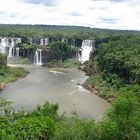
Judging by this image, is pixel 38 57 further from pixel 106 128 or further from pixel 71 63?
pixel 106 128

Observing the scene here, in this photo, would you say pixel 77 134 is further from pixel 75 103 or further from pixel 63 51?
pixel 63 51

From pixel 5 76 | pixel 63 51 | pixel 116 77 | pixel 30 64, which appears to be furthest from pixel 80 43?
pixel 116 77

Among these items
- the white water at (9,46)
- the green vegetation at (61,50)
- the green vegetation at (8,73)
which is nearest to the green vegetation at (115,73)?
the green vegetation at (8,73)

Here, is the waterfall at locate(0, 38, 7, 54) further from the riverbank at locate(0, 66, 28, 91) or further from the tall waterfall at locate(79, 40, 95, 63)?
the riverbank at locate(0, 66, 28, 91)

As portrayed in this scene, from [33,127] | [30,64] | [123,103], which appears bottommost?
[30,64]

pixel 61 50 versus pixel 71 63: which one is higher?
pixel 61 50

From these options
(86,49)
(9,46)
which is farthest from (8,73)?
(86,49)
